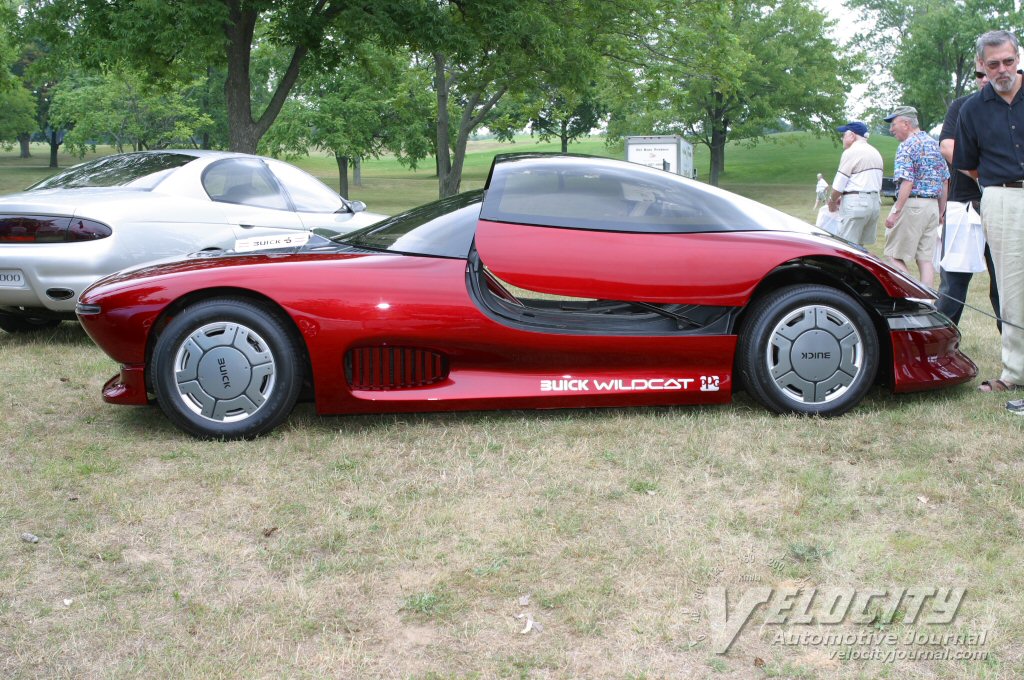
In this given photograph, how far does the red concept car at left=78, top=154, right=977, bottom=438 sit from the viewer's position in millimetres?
4312

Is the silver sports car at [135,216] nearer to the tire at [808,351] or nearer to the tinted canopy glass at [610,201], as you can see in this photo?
the tinted canopy glass at [610,201]

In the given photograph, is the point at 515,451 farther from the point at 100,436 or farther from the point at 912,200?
the point at 912,200

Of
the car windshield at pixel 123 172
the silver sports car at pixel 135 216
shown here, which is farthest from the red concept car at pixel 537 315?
the car windshield at pixel 123 172

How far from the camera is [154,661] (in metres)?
2.52

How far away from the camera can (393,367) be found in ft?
14.4

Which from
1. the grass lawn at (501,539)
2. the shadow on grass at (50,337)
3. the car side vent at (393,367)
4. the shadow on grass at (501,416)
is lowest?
the grass lawn at (501,539)

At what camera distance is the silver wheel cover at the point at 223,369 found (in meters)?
4.27

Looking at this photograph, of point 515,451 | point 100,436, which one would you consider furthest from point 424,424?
point 100,436

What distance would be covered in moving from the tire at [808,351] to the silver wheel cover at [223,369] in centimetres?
229

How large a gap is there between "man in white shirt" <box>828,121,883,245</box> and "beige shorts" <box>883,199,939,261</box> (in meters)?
0.42

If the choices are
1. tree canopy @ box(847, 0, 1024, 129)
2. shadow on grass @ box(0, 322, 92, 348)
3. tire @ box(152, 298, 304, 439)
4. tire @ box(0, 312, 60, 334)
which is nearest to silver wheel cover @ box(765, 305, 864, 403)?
tire @ box(152, 298, 304, 439)

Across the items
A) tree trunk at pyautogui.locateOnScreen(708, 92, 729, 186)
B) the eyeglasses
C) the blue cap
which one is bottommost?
the blue cap

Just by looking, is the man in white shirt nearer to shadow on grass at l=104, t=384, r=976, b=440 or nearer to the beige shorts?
the beige shorts

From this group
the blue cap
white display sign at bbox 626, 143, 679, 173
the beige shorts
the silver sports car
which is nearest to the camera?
the silver sports car
